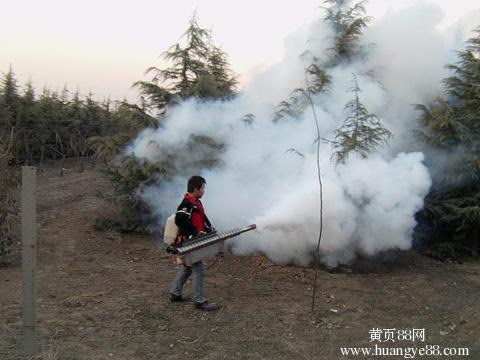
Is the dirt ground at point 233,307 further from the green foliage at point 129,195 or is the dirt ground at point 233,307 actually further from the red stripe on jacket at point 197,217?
the red stripe on jacket at point 197,217

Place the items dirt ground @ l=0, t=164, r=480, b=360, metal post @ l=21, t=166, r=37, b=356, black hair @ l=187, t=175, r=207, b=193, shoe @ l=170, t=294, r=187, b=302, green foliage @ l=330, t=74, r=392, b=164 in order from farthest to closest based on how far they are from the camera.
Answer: green foliage @ l=330, t=74, r=392, b=164 → shoe @ l=170, t=294, r=187, b=302 → black hair @ l=187, t=175, r=207, b=193 → dirt ground @ l=0, t=164, r=480, b=360 → metal post @ l=21, t=166, r=37, b=356

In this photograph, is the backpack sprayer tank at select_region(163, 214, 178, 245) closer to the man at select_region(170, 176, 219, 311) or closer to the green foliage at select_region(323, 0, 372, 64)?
the man at select_region(170, 176, 219, 311)

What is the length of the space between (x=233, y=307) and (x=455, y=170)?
5.20m

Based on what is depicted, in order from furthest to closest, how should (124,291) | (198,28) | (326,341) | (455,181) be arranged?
Answer: (198,28) → (455,181) → (124,291) → (326,341)

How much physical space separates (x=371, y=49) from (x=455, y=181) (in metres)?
3.24

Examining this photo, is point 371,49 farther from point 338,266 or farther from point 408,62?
point 338,266

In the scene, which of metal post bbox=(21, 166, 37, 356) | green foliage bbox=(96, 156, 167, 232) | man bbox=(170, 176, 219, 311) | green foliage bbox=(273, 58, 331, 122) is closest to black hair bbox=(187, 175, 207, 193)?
man bbox=(170, 176, 219, 311)

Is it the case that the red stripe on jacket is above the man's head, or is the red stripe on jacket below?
below

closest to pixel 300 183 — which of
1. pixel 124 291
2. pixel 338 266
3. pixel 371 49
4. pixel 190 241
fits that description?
pixel 338 266

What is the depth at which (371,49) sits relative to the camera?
10.2m

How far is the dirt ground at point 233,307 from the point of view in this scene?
5.17 metres

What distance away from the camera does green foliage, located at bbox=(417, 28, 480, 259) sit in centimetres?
889

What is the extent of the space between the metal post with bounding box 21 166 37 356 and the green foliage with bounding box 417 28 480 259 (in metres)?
7.01

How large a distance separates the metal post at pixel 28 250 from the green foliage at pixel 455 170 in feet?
23.0
